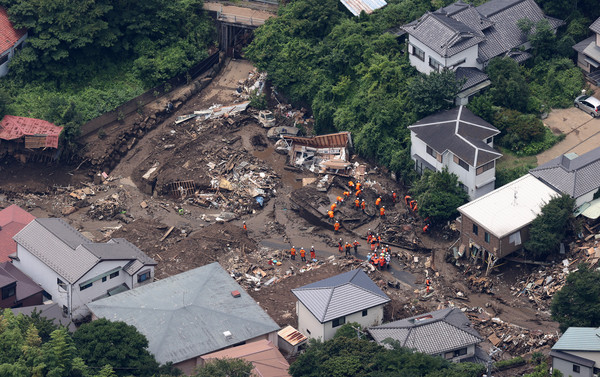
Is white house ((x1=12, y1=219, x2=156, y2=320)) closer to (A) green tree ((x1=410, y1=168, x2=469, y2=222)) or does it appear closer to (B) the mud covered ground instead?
(B) the mud covered ground

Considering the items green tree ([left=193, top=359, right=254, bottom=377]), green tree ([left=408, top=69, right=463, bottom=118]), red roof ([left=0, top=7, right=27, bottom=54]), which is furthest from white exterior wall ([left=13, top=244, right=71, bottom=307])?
green tree ([left=408, top=69, right=463, bottom=118])

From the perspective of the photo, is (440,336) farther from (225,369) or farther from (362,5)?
(362,5)

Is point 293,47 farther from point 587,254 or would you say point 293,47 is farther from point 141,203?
point 587,254

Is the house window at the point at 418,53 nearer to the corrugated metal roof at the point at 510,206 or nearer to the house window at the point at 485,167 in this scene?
the house window at the point at 485,167

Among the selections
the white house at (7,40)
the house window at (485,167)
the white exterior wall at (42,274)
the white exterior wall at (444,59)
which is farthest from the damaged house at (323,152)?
the white house at (7,40)

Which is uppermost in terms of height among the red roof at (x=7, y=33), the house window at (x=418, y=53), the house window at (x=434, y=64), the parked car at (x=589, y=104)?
the red roof at (x=7, y=33)

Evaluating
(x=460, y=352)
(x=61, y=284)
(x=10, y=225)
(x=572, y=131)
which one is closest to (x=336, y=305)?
(x=460, y=352)

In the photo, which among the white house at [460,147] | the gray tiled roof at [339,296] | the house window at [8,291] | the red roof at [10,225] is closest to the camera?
the gray tiled roof at [339,296]
